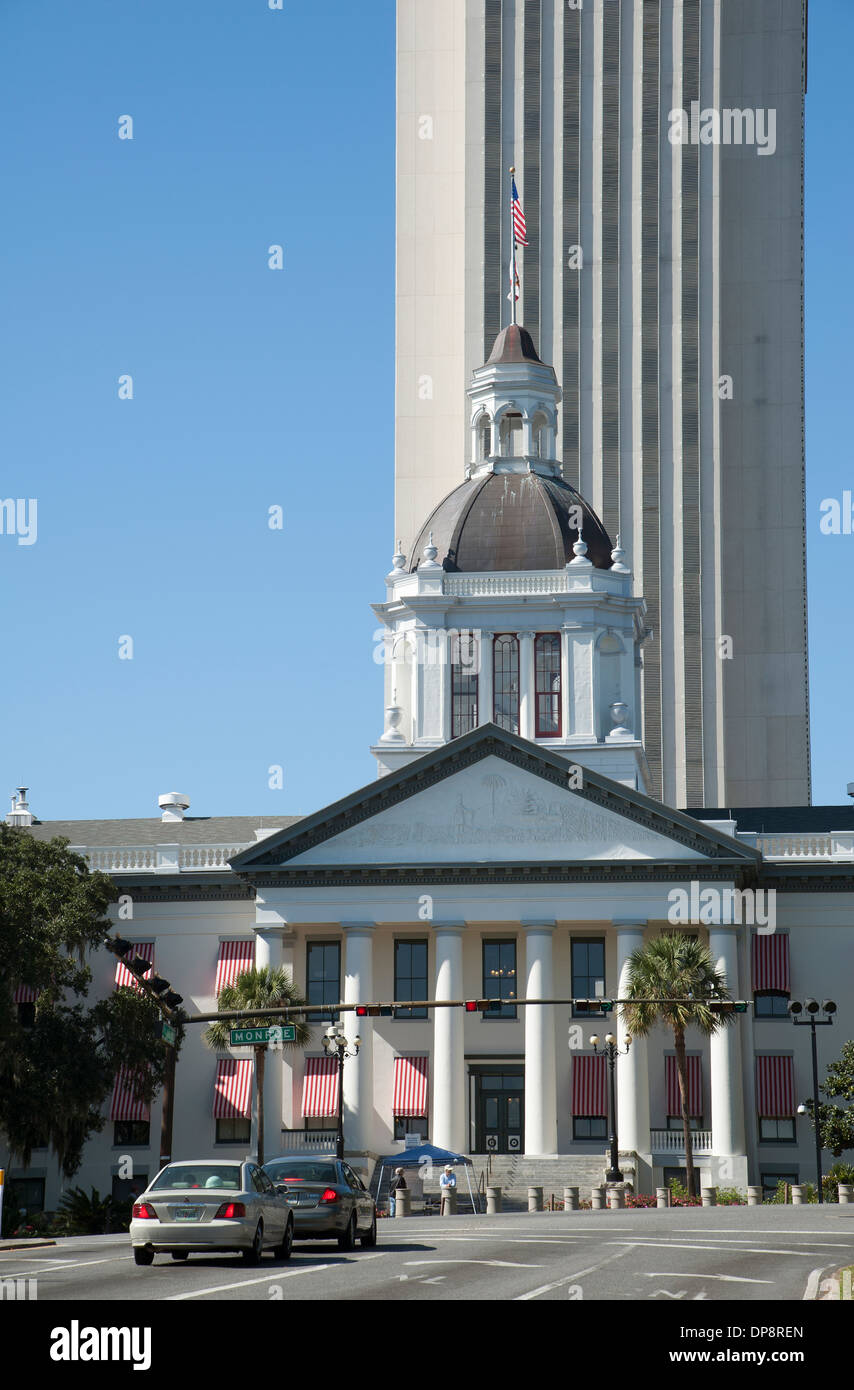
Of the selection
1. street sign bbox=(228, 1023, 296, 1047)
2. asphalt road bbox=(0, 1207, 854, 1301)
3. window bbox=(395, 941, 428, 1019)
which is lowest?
asphalt road bbox=(0, 1207, 854, 1301)

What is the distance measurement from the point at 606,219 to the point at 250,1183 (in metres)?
91.3

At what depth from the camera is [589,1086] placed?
64.7 meters

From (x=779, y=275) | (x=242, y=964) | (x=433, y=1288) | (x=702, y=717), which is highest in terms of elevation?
(x=779, y=275)

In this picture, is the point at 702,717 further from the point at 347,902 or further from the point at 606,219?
the point at 347,902

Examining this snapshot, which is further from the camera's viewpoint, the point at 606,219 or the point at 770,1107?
the point at 606,219

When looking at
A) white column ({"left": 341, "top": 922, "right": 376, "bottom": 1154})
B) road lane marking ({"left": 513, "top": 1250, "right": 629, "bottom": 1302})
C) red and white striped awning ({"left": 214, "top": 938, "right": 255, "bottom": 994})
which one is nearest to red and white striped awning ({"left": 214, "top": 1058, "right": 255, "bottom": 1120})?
red and white striped awning ({"left": 214, "top": 938, "right": 255, "bottom": 994})

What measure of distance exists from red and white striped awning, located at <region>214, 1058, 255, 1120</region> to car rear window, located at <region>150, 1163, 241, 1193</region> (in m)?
39.6

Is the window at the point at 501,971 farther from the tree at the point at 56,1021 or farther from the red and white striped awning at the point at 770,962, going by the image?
the tree at the point at 56,1021

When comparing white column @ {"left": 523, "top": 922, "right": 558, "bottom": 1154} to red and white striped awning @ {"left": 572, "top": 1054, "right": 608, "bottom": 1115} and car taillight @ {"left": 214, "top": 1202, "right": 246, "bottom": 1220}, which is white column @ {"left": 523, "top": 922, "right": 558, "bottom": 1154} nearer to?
red and white striped awning @ {"left": 572, "top": 1054, "right": 608, "bottom": 1115}

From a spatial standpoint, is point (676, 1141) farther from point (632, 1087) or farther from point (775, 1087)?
point (775, 1087)

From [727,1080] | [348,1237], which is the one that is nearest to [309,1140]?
[727,1080]

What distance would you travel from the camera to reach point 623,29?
370 feet

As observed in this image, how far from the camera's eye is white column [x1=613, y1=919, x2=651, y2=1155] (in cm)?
6191
